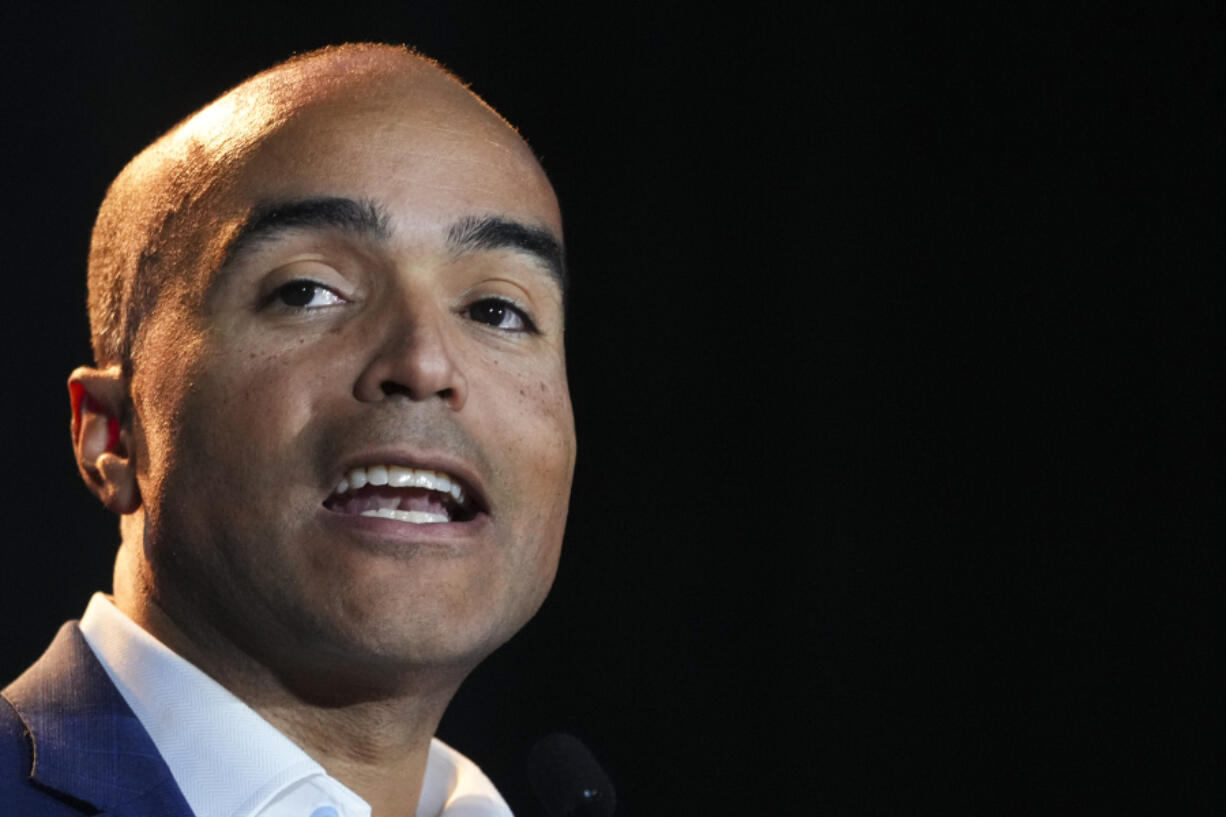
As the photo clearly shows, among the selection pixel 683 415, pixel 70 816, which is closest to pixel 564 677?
pixel 683 415

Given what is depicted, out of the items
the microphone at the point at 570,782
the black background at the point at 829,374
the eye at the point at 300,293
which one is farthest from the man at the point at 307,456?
the black background at the point at 829,374

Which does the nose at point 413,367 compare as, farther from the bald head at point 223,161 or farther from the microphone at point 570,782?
the microphone at point 570,782

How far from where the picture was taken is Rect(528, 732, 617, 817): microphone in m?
2.07

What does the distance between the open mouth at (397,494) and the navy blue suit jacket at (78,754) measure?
1.15 feet

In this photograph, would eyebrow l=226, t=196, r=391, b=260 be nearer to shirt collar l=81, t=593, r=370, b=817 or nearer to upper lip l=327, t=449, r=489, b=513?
upper lip l=327, t=449, r=489, b=513

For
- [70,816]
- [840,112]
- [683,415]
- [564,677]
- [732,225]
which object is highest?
[840,112]

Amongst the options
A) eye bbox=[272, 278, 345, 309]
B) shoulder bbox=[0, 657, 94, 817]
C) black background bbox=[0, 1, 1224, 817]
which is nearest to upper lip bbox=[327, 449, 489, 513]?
eye bbox=[272, 278, 345, 309]

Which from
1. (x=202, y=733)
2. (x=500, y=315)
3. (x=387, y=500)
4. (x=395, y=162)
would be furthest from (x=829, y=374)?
(x=202, y=733)

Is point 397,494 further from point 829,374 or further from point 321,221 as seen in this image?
point 829,374

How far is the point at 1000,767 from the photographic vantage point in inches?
118

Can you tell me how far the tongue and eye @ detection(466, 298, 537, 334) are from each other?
0.27 metres

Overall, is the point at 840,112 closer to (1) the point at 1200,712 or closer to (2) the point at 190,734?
(1) the point at 1200,712

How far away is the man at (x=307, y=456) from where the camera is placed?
184 centimetres

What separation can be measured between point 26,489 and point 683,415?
1294 millimetres
